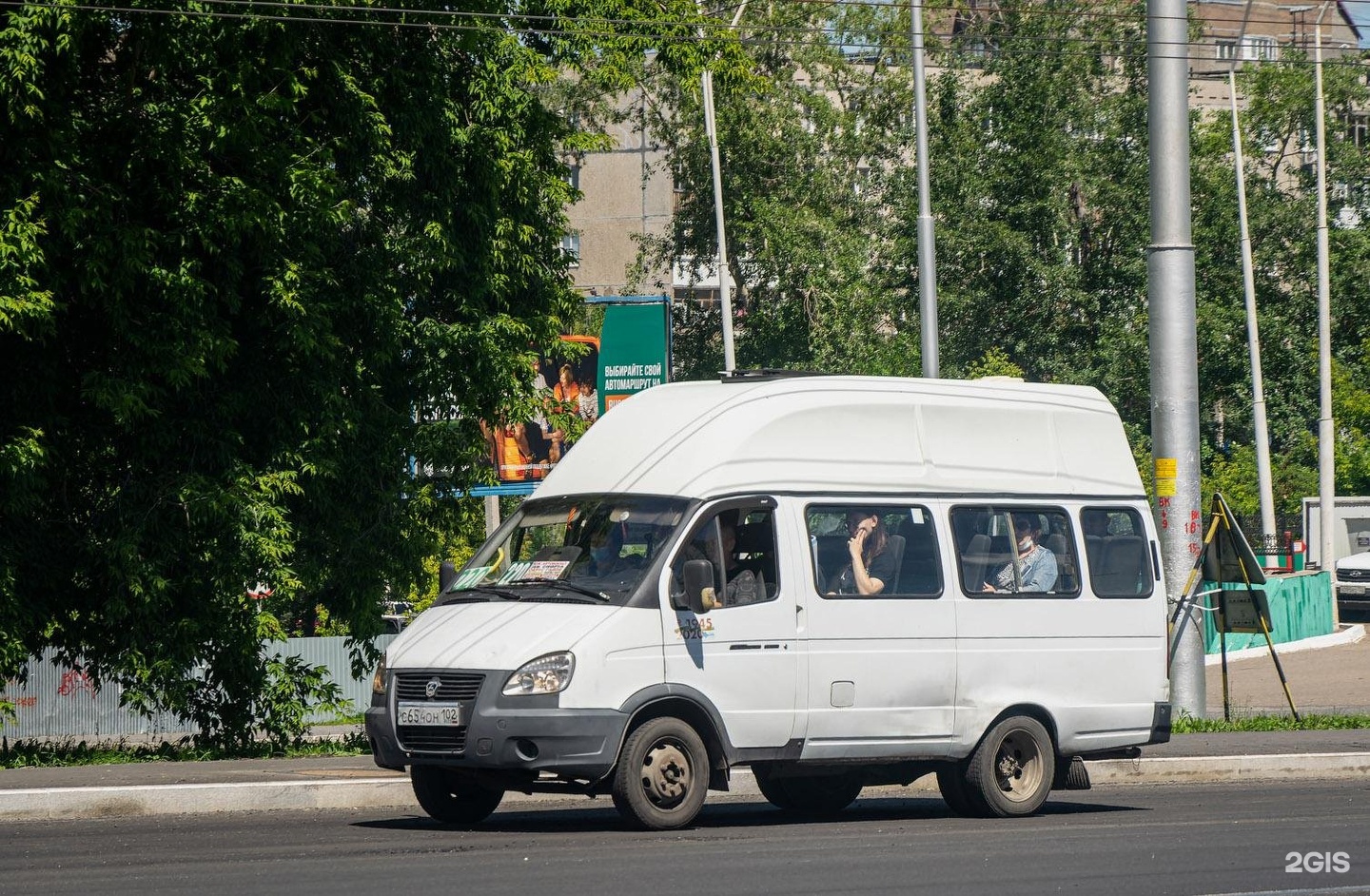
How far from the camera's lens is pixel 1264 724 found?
1923cm

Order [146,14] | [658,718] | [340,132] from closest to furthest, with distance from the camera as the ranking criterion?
[658,718] → [146,14] → [340,132]

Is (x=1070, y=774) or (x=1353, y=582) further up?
(x=1353, y=582)

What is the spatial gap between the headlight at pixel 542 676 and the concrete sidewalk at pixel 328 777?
2.35 m

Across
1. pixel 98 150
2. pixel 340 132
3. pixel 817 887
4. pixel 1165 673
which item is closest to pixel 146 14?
pixel 98 150

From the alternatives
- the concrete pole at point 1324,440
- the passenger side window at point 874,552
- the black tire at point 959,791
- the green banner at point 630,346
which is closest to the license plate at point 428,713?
the passenger side window at point 874,552

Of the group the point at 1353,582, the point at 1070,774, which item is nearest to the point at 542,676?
the point at 1070,774

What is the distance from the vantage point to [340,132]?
19.8 meters

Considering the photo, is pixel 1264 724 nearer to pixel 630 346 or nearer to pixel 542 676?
pixel 542 676

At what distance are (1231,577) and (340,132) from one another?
31.9 feet

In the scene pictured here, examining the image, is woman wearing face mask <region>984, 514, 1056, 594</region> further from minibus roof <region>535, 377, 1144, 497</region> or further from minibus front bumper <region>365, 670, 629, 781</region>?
minibus front bumper <region>365, 670, 629, 781</region>

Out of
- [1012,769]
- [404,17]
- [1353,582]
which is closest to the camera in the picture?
[1012,769]

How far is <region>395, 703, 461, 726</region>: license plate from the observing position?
10477 mm

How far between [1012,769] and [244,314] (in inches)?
386

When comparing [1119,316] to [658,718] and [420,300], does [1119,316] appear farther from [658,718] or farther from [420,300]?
[658,718]
